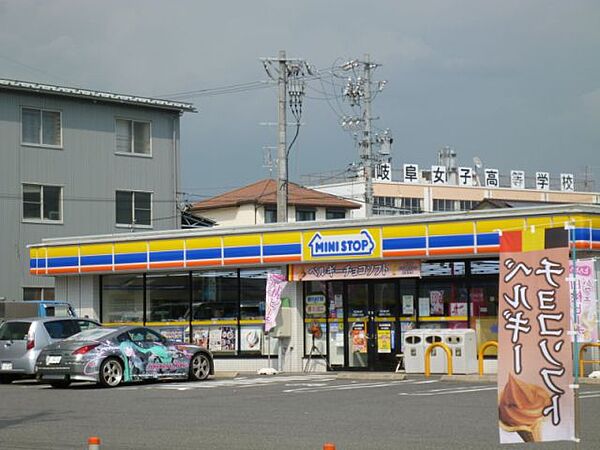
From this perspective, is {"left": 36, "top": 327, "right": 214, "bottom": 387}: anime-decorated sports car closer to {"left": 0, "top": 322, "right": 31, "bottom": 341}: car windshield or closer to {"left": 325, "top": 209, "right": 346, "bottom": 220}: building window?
{"left": 0, "top": 322, "right": 31, "bottom": 341}: car windshield

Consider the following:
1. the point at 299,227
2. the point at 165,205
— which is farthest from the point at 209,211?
the point at 299,227

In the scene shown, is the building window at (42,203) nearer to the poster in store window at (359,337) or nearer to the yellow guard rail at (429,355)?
the poster in store window at (359,337)

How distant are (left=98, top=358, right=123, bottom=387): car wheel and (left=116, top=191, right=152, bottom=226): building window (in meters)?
23.5

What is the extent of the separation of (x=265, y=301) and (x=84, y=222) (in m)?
18.1

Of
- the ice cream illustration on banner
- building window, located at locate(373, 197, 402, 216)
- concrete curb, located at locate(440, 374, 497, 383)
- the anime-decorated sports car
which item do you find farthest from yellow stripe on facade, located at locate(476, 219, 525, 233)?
building window, located at locate(373, 197, 402, 216)

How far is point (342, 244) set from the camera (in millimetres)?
27203

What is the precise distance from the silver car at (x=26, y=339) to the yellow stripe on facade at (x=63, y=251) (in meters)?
6.79

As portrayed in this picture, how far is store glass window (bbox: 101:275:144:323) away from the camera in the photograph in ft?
104

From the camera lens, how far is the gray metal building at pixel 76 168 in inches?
1673

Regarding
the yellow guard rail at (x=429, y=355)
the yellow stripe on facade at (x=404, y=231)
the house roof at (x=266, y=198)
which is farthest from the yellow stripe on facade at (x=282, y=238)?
the house roof at (x=266, y=198)

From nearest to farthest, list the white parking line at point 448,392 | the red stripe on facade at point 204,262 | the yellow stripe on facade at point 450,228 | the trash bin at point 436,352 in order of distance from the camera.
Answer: the white parking line at point 448,392
the trash bin at point 436,352
the yellow stripe on facade at point 450,228
the red stripe on facade at point 204,262

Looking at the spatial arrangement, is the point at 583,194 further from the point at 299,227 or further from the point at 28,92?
the point at 299,227

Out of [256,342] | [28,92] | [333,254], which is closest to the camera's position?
[333,254]

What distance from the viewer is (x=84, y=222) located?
44906 mm
